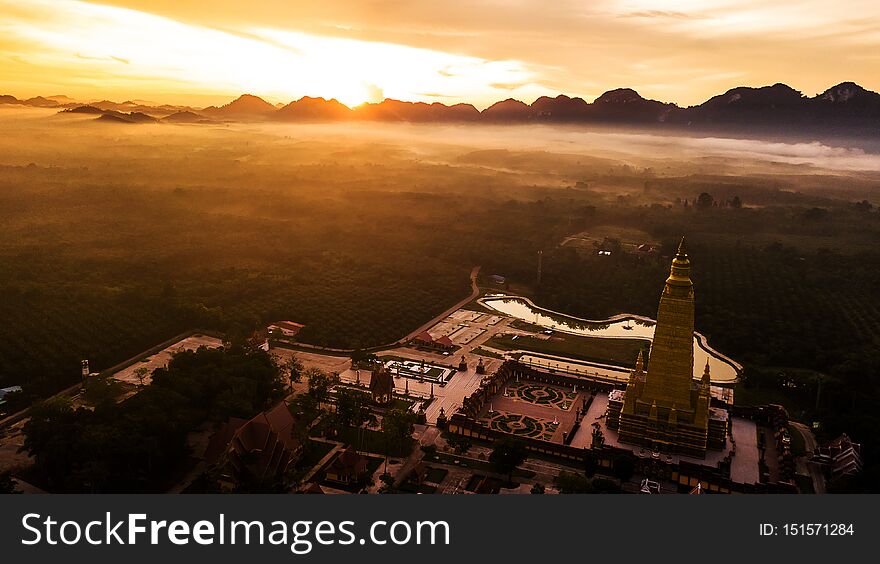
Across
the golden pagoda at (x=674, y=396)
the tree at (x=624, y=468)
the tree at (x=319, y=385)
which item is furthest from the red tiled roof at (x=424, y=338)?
the tree at (x=624, y=468)

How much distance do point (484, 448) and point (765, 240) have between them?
71.2 m

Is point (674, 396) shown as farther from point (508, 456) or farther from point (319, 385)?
point (319, 385)

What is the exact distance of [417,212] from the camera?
105125 millimetres

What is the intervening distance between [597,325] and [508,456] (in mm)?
31276

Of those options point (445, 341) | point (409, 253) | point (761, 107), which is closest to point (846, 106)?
point (761, 107)

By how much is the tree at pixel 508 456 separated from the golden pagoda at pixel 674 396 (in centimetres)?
649

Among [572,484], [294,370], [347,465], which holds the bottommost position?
[347,465]

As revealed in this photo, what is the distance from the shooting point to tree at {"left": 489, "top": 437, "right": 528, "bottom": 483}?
32312 mm

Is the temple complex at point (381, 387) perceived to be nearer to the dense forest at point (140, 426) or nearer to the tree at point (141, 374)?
the dense forest at point (140, 426)

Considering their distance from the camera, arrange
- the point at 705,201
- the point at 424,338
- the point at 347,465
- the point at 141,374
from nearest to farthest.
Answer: the point at 347,465, the point at 141,374, the point at 424,338, the point at 705,201

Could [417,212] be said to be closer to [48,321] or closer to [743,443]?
[48,321]

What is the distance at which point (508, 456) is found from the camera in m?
32.3

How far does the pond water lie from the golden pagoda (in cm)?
1728

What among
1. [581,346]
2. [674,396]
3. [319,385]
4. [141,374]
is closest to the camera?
[674,396]
